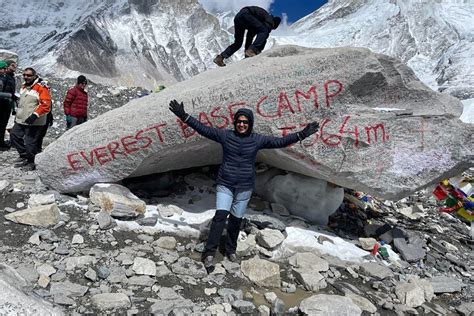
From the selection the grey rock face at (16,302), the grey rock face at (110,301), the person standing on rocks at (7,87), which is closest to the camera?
the grey rock face at (16,302)

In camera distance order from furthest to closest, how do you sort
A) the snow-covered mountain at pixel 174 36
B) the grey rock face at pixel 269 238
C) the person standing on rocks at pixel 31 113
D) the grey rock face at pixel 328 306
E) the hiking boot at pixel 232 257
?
1. the snow-covered mountain at pixel 174 36
2. the person standing on rocks at pixel 31 113
3. the grey rock face at pixel 269 238
4. the hiking boot at pixel 232 257
5. the grey rock face at pixel 328 306

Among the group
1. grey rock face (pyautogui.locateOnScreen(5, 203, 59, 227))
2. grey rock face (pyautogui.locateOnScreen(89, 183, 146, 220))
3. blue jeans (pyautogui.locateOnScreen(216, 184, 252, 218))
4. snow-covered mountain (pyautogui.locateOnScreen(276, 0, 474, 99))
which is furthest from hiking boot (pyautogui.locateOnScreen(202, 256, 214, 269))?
snow-covered mountain (pyautogui.locateOnScreen(276, 0, 474, 99))

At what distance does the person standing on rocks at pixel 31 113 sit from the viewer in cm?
811

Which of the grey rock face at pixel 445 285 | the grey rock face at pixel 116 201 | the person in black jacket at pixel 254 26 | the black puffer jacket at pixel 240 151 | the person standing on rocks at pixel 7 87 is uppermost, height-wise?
the person in black jacket at pixel 254 26

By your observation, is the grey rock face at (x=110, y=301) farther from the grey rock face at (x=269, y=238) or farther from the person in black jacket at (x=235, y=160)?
the grey rock face at (x=269, y=238)

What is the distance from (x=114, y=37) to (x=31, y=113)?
12582cm

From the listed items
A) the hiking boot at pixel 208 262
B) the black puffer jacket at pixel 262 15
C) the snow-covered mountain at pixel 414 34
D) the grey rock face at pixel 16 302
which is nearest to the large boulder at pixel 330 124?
the hiking boot at pixel 208 262

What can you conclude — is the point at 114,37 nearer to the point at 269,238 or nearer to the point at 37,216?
the point at 37,216

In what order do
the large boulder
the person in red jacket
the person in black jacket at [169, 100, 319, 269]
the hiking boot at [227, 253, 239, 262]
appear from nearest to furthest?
1. the person in black jacket at [169, 100, 319, 269]
2. the hiking boot at [227, 253, 239, 262]
3. the large boulder
4. the person in red jacket

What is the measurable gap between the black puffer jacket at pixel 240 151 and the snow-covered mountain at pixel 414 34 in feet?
356

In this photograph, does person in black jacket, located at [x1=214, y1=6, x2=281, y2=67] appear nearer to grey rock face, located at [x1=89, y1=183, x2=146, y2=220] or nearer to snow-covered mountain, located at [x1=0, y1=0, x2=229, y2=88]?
grey rock face, located at [x1=89, y1=183, x2=146, y2=220]

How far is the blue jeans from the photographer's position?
5715 mm

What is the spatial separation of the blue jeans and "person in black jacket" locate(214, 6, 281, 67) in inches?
166

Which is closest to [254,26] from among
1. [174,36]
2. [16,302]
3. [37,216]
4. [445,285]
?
[37,216]
